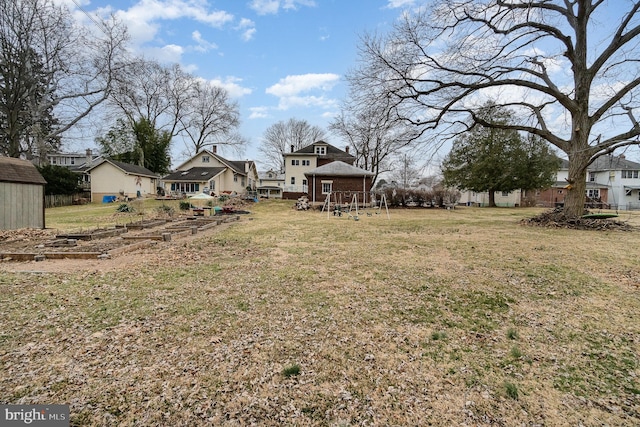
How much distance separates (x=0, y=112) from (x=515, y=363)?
35768mm

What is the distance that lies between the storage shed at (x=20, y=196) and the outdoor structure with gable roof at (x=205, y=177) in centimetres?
2391

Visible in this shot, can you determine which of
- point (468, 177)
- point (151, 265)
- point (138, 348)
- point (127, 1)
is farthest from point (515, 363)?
point (468, 177)

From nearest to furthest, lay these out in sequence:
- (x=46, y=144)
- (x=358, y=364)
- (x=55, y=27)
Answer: (x=358, y=364) < (x=55, y=27) < (x=46, y=144)

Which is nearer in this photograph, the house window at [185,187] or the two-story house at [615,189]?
the house window at [185,187]

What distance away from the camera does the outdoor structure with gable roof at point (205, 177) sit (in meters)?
35.8

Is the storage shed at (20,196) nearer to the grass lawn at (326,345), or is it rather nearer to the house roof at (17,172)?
the house roof at (17,172)

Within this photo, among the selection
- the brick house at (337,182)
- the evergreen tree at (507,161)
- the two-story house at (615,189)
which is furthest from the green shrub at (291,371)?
the two-story house at (615,189)

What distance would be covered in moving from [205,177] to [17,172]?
83.3 ft

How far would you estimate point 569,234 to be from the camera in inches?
444

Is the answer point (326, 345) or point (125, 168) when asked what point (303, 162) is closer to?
point (125, 168)

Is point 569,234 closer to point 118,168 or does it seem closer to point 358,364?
point 358,364

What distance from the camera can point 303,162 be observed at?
38.8m

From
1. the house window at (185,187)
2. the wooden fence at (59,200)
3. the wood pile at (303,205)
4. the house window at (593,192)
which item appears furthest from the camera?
the house window at (593,192)

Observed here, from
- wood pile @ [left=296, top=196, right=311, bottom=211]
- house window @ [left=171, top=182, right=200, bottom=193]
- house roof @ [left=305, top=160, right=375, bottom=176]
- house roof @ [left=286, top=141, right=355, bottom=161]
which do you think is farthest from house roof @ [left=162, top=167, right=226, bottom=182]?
wood pile @ [left=296, top=196, right=311, bottom=211]
